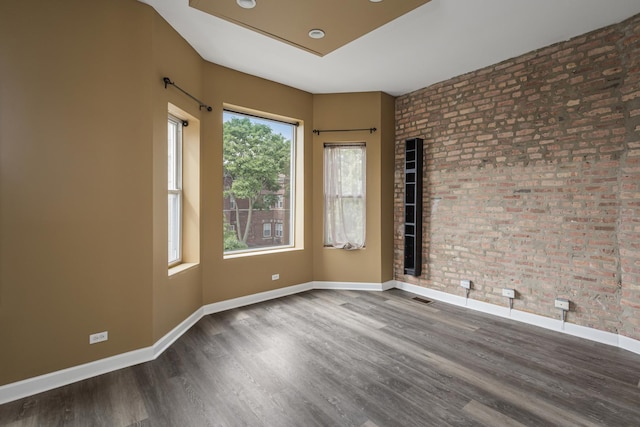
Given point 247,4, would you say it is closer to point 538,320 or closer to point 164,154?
point 164,154

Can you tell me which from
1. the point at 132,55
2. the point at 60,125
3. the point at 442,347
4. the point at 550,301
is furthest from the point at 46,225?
the point at 550,301

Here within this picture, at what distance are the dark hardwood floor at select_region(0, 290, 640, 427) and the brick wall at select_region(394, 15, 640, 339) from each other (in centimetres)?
58

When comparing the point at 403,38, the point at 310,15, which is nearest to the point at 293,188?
the point at 403,38

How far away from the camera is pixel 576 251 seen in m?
3.09

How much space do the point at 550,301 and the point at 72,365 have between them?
4.43 meters

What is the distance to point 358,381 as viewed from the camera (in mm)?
2322

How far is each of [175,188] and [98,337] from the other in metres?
1.62

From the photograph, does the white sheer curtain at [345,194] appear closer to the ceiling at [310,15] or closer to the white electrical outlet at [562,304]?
the ceiling at [310,15]

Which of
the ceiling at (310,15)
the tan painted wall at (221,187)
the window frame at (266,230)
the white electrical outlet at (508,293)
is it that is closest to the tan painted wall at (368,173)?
the tan painted wall at (221,187)

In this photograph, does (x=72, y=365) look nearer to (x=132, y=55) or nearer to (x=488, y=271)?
(x=132, y=55)

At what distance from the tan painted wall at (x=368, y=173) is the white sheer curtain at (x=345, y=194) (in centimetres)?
9

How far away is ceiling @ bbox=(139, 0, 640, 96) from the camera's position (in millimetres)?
2545

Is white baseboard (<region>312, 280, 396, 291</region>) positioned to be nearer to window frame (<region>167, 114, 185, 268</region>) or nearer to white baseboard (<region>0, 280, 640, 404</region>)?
white baseboard (<region>0, 280, 640, 404</region>)

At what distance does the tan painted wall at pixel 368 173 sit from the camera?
15.1 feet
